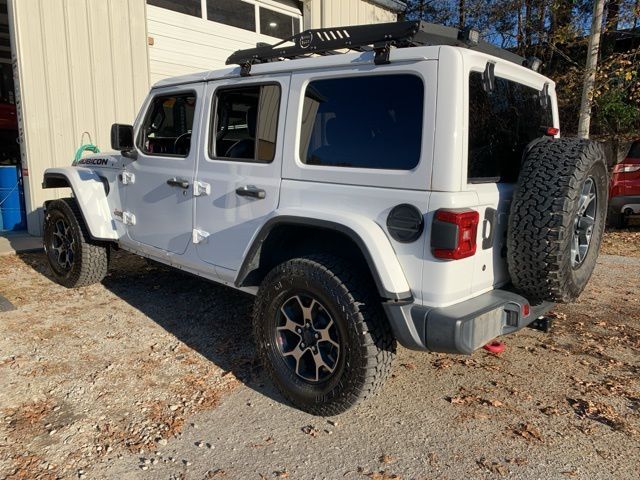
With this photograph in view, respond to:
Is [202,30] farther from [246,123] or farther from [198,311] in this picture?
→ [246,123]

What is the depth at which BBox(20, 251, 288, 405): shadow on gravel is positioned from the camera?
3609 mm

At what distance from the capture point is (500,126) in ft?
9.32

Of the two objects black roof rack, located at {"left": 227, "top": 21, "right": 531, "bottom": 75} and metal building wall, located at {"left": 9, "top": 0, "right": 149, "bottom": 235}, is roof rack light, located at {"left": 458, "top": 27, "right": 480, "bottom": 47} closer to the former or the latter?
black roof rack, located at {"left": 227, "top": 21, "right": 531, "bottom": 75}

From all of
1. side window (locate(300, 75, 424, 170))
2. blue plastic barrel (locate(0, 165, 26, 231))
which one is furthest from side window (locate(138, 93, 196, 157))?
blue plastic barrel (locate(0, 165, 26, 231))

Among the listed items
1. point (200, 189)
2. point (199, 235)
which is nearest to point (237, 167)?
point (200, 189)

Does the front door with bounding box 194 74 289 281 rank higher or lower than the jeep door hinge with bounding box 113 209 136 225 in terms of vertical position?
higher

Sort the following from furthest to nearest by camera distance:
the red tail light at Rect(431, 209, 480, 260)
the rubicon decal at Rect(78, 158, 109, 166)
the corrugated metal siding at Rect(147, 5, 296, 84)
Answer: the corrugated metal siding at Rect(147, 5, 296, 84), the rubicon decal at Rect(78, 158, 109, 166), the red tail light at Rect(431, 209, 480, 260)

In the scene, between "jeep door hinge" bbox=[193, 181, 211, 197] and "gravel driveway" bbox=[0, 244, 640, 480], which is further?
"jeep door hinge" bbox=[193, 181, 211, 197]

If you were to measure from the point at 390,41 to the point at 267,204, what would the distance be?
1169 millimetres

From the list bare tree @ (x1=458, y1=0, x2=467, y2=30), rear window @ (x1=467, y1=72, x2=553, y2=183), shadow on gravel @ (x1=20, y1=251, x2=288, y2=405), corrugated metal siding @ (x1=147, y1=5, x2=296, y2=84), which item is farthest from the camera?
bare tree @ (x1=458, y1=0, x2=467, y2=30)

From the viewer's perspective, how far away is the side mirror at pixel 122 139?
13.7ft

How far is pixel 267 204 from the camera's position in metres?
3.13

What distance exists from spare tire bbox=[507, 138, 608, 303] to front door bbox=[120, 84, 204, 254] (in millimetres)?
2223

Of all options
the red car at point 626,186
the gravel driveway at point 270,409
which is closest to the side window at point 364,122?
the gravel driveway at point 270,409
